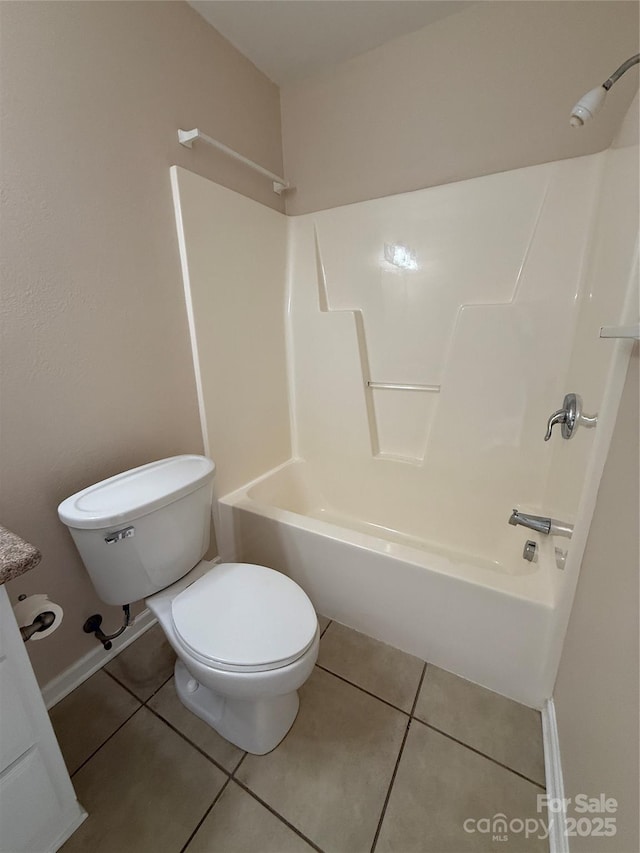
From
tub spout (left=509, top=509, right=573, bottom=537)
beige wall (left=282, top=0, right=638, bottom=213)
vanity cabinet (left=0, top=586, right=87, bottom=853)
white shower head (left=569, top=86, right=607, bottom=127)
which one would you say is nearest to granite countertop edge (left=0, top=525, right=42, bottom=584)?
vanity cabinet (left=0, top=586, right=87, bottom=853)

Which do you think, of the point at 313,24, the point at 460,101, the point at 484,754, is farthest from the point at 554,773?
the point at 313,24

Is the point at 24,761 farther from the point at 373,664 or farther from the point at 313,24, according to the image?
the point at 313,24

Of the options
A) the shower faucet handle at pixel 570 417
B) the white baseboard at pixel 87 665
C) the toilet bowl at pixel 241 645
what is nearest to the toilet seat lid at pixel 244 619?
the toilet bowl at pixel 241 645

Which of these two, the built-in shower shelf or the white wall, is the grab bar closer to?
the white wall

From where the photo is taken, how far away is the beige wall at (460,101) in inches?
46.5

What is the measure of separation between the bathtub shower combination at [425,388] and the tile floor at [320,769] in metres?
0.17

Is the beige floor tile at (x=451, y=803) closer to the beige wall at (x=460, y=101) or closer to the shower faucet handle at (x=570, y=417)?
A: the shower faucet handle at (x=570, y=417)

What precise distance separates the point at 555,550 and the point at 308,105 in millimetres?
2180

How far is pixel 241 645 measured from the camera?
863mm

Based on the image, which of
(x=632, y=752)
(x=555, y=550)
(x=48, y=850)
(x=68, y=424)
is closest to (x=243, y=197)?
(x=68, y=424)

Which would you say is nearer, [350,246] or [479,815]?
[479,815]

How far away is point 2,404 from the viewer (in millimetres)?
929

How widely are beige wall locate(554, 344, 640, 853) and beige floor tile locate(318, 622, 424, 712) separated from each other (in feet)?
1.44

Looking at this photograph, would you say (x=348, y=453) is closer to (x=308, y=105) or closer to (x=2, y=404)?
(x=2, y=404)
